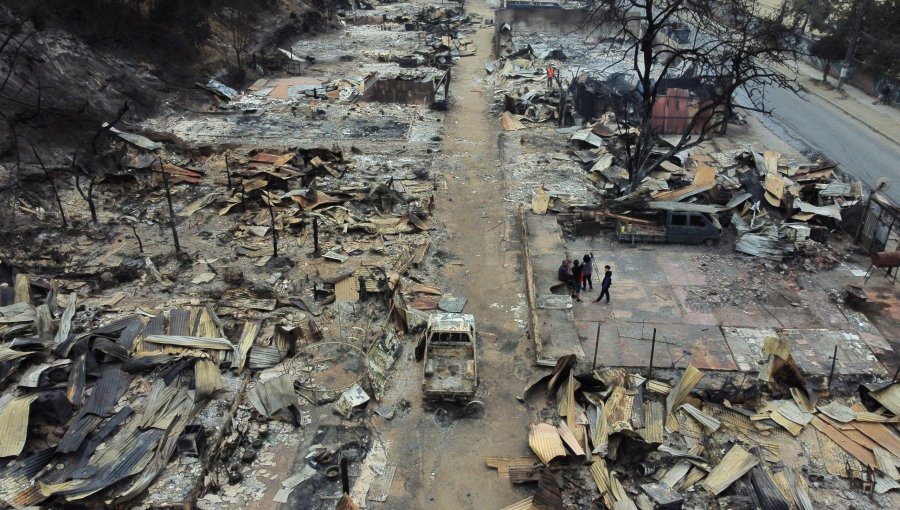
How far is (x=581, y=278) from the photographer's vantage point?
1630 cm

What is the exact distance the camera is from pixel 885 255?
16.4 metres

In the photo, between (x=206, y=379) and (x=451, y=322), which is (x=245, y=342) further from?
(x=451, y=322)

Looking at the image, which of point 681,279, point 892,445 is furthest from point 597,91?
point 892,445

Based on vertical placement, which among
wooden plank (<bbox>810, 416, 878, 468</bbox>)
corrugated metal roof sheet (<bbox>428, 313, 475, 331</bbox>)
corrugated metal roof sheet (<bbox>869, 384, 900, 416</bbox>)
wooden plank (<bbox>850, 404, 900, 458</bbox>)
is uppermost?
corrugated metal roof sheet (<bbox>428, 313, 475, 331</bbox>)

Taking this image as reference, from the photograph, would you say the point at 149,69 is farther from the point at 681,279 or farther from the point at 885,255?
the point at 885,255

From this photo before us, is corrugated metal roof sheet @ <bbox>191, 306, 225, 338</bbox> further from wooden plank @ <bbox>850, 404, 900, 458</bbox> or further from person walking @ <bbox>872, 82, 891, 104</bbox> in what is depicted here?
person walking @ <bbox>872, 82, 891, 104</bbox>


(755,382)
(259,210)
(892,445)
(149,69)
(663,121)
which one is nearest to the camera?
(892,445)

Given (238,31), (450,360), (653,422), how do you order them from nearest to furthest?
(653,422) < (450,360) < (238,31)

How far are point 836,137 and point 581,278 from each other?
19278 mm

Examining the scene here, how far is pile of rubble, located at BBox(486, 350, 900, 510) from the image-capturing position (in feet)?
35.0

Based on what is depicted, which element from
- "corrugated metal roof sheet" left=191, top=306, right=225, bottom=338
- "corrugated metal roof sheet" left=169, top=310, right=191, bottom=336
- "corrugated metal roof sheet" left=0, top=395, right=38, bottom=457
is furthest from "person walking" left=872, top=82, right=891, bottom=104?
"corrugated metal roof sheet" left=0, top=395, right=38, bottom=457

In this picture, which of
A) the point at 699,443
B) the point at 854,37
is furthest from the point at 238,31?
the point at 699,443

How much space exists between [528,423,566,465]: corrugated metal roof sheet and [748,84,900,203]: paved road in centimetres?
1768

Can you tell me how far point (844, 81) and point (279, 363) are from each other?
37.0m
